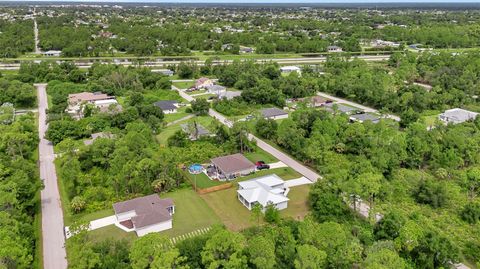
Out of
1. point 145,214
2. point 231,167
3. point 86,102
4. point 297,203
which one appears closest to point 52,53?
point 86,102

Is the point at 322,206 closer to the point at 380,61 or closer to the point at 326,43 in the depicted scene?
the point at 380,61

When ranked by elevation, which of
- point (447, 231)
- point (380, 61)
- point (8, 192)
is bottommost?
point (447, 231)

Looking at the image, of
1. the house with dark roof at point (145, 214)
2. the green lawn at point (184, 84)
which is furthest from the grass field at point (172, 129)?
the green lawn at point (184, 84)

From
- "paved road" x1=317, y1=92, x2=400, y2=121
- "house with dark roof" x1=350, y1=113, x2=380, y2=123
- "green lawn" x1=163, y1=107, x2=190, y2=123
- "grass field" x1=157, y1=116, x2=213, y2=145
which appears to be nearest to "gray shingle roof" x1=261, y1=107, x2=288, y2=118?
"grass field" x1=157, y1=116, x2=213, y2=145

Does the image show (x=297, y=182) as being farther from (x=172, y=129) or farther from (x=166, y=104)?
(x=166, y=104)

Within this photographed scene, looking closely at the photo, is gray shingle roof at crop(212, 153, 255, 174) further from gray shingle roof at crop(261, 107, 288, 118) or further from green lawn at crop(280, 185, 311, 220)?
gray shingle roof at crop(261, 107, 288, 118)

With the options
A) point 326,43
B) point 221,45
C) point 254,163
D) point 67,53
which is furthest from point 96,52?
point 254,163
